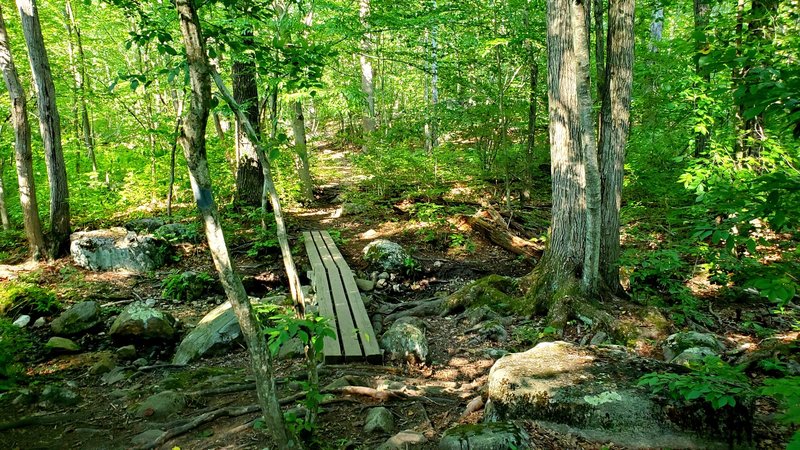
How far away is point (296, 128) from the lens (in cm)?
1287

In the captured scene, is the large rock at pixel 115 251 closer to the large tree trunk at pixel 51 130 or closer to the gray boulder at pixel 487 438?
the large tree trunk at pixel 51 130

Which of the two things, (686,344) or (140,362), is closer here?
(686,344)

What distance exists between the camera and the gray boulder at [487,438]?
266 centimetres

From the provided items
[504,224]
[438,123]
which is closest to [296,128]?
[438,123]

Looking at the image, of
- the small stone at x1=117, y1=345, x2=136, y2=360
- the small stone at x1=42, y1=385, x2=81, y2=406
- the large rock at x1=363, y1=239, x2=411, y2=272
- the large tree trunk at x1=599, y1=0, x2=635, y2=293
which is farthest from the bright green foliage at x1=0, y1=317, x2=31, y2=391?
the large tree trunk at x1=599, y1=0, x2=635, y2=293

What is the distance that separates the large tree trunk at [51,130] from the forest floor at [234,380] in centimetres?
63

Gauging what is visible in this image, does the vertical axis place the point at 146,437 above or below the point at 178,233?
below

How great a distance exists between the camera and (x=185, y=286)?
7.66 metres

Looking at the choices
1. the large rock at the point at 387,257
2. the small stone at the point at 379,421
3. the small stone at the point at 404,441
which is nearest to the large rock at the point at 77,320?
the large rock at the point at 387,257

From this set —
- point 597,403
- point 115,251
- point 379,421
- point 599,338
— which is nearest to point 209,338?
point 379,421

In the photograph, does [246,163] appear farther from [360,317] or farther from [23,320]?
[360,317]

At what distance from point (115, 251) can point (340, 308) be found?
17.2ft

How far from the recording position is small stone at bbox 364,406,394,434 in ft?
11.6

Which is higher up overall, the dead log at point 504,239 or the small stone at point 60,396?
the dead log at point 504,239
